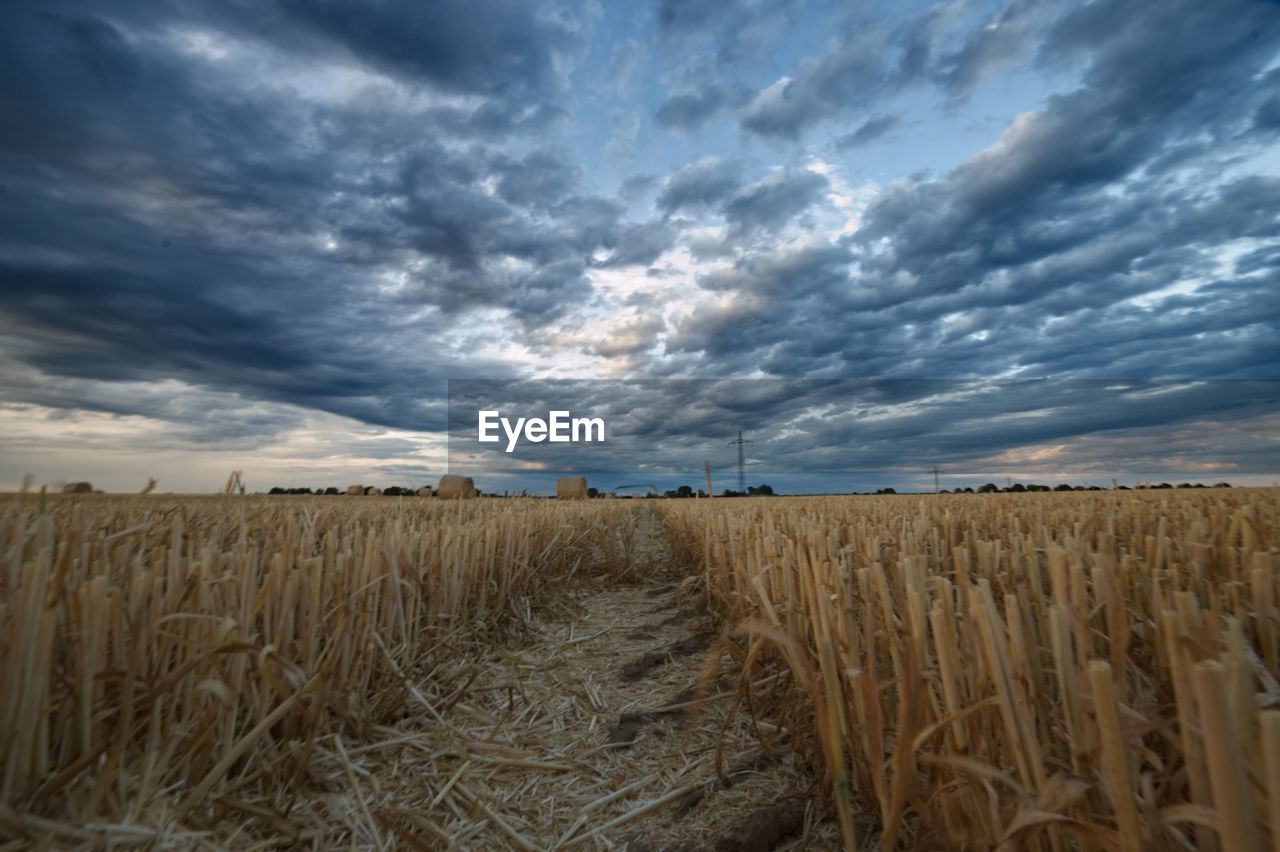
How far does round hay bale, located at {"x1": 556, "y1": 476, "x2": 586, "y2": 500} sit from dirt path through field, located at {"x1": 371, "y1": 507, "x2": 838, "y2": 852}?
19.9m

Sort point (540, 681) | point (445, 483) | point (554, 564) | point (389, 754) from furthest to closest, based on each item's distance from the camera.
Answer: point (445, 483) → point (554, 564) → point (540, 681) → point (389, 754)

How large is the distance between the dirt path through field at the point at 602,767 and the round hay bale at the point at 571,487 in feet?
65.3

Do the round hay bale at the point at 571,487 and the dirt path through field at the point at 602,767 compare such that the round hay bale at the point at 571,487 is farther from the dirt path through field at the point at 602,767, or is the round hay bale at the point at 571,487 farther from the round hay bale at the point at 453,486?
the dirt path through field at the point at 602,767

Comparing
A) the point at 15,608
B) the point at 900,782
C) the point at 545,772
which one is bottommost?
the point at 545,772

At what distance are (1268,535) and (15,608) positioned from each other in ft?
17.0

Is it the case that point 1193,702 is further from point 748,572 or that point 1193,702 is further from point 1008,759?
point 748,572

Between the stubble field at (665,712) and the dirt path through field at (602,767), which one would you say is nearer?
the stubble field at (665,712)

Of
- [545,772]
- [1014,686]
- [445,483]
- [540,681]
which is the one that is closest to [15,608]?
[545,772]

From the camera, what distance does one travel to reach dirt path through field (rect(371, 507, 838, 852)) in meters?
1.81

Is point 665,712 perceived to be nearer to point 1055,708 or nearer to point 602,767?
point 602,767

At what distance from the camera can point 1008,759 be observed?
1283 mm

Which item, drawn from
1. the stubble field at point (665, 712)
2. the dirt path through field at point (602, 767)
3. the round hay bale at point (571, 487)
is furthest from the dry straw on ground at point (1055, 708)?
the round hay bale at point (571, 487)

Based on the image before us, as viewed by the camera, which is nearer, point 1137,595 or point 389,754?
point 1137,595

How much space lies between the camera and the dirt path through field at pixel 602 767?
181 cm
